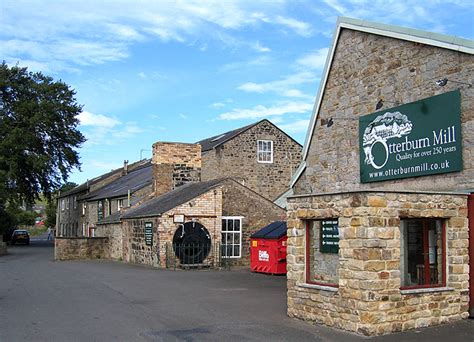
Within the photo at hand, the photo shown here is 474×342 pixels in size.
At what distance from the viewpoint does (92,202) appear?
4541 cm

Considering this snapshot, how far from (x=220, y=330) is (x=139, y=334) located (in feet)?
4.70

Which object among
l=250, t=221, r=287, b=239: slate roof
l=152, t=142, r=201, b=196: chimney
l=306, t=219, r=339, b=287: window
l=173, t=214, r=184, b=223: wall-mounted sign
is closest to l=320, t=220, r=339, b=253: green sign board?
l=306, t=219, r=339, b=287: window

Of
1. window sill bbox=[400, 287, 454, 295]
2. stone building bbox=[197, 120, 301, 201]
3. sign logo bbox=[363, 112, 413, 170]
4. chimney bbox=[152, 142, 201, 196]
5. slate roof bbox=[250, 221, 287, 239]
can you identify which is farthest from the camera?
stone building bbox=[197, 120, 301, 201]

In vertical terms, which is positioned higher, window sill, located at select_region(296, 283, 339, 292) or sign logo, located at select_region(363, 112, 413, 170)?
sign logo, located at select_region(363, 112, 413, 170)

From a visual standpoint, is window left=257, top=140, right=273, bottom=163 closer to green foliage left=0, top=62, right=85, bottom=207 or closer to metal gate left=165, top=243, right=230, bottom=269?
metal gate left=165, top=243, right=230, bottom=269

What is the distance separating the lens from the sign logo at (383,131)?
1303 cm

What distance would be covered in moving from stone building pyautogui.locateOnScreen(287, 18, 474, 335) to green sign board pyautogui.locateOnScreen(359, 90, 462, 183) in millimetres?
26

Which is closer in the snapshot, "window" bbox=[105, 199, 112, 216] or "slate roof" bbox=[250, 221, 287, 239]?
"slate roof" bbox=[250, 221, 287, 239]

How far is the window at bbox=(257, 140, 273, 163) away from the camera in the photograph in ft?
129

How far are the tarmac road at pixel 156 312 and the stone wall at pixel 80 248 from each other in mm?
11116

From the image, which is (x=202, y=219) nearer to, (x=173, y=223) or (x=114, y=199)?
(x=173, y=223)

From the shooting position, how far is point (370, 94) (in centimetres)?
1430

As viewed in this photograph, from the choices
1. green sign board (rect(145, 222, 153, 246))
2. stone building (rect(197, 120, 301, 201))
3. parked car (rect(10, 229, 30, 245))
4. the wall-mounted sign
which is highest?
stone building (rect(197, 120, 301, 201))

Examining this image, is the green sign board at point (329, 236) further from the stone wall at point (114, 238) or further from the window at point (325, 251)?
the stone wall at point (114, 238)
